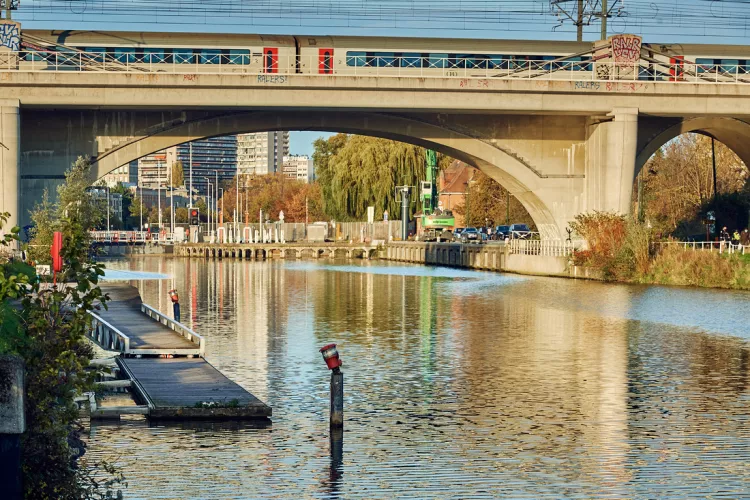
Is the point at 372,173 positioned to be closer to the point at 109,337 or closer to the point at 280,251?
the point at 280,251

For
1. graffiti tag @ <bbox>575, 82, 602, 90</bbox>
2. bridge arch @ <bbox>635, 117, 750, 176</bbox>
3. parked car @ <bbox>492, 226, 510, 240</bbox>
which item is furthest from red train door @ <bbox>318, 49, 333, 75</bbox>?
parked car @ <bbox>492, 226, 510, 240</bbox>

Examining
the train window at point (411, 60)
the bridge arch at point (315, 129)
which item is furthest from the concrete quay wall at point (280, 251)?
the train window at point (411, 60)

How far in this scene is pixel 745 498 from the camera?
14031 millimetres

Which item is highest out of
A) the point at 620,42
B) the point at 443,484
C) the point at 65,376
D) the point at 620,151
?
the point at 620,42

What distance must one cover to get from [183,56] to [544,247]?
23038mm

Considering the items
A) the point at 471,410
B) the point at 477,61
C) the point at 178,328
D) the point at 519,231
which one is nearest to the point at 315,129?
the point at 477,61

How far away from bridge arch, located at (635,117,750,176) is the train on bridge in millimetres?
3905

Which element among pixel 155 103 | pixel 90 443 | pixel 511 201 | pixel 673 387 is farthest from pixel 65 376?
pixel 511 201

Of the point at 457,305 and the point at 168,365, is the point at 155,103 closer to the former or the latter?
the point at 457,305

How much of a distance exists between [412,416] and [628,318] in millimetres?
21212

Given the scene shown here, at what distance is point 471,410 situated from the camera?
67.2 ft

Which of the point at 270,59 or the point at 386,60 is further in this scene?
the point at 386,60

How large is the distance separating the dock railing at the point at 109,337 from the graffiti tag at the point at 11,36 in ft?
104

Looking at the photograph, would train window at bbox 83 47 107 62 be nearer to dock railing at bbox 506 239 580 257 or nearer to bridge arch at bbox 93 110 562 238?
bridge arch at bbox 93 110 562 238
